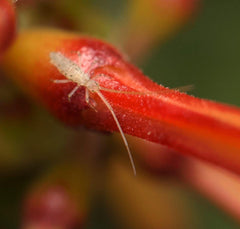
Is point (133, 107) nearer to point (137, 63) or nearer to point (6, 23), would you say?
point (6, 23)

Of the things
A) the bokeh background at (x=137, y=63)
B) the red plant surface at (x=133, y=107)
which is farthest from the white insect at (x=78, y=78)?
the bokeh background at (x=137, y=63)

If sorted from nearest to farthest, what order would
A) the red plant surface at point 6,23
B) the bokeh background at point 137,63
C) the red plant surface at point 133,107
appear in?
the red plant surface at point 133,107, the red plant surface at point 6,23, the bokeh background at point 137,63

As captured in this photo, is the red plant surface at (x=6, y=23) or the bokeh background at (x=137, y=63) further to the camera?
the bokeh background at (x=137, y=63)

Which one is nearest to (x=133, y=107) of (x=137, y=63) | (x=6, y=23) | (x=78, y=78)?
(x=78, y=78)

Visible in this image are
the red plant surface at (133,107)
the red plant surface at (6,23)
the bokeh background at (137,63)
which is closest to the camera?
the red plant surface at (133,107)

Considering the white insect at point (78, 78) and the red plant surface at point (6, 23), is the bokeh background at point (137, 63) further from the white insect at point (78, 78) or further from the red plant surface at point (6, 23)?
the white insect at point (78, 78)

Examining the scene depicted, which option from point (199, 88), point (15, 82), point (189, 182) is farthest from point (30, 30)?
point (199, 88)
